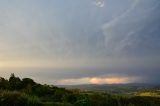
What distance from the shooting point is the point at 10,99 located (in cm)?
2861

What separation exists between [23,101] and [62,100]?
3979mm

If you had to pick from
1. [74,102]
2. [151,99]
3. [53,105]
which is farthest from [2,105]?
[151,99]

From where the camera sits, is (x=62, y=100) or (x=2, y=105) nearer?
(x=2, y=105)

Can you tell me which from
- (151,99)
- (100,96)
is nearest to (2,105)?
(100,96)

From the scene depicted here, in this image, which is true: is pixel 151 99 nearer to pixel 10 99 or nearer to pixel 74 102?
pixel 74 102

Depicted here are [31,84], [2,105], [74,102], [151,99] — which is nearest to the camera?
[2,105]

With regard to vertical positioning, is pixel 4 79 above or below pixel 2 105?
above

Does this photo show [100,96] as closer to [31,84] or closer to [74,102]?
[74,102]

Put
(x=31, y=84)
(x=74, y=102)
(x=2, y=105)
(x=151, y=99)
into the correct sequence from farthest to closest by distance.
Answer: (x=31, y=84) < (x=151, y=99) < (x=74, y=102) < (x=2, y=105)

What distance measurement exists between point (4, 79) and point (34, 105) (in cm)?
1037

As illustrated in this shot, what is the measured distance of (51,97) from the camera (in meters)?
32.9

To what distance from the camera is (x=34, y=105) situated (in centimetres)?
2859

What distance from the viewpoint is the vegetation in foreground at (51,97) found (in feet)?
94.7

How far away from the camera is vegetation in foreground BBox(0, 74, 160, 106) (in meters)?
28.9
